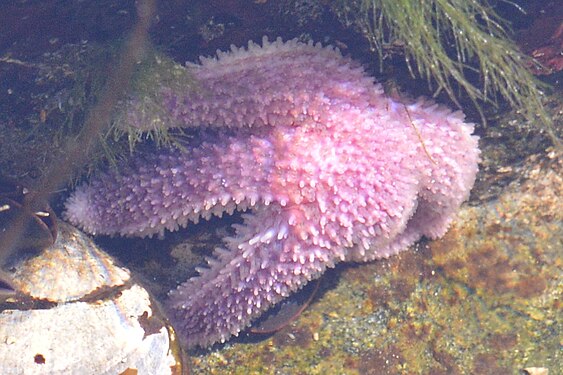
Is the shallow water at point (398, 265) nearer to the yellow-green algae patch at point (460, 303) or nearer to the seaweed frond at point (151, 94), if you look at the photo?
the yellow-green algae patch at point (460, 303)

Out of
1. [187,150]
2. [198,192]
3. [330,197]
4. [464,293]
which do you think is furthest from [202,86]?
[464,293]

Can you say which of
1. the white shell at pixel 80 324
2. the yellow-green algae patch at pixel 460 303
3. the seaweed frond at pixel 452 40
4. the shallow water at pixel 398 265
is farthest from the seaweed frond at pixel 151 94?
the yellow-green algae patch at pixel 460 303

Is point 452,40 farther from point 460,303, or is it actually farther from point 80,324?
point 80,324

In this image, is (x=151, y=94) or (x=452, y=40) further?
(x=452, y=40)

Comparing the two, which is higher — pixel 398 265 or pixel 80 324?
pixel 80 324

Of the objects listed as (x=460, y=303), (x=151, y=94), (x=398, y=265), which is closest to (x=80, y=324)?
(x=151, y=94)

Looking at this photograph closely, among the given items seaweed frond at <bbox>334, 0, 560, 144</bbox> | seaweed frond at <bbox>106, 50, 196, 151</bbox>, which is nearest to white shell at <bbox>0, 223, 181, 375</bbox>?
seaweed frond at <bbox>106, 50, 196, 151</bbox>

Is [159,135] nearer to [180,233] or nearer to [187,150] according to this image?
[187,150]
